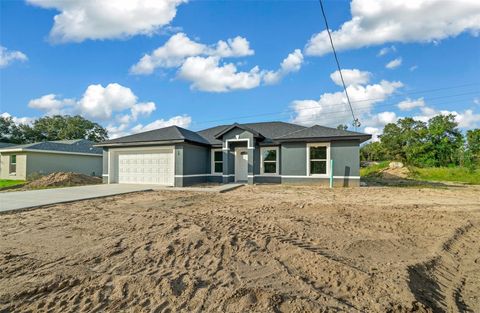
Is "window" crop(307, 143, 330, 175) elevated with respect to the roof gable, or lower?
lower

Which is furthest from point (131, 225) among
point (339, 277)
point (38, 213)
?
point (339, 277)

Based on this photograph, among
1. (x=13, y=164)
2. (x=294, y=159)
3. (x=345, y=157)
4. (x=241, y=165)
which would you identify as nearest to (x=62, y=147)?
(x=13, y=164)

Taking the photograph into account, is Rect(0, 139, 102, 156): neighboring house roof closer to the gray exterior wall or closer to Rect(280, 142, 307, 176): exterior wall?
Rect(280, 142, 307, 176): exterior wall

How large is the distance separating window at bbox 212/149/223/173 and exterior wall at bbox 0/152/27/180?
15.3 metres

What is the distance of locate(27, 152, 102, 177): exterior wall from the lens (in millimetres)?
22047

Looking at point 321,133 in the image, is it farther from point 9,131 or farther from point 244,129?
point 9,131

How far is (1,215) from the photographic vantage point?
740 cm

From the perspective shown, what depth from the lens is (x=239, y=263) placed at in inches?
159

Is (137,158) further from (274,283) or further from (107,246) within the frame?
(274,283)

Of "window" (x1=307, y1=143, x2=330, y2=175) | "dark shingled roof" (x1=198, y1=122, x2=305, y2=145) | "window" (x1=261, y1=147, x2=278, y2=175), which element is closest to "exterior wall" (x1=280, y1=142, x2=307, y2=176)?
"window" (x1=307, y1=143, x2=330, y2=175)

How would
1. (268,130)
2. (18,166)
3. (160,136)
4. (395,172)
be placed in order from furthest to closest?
1. (395,172)
2. (18,166)
3. (268,130)
4. (160,136)

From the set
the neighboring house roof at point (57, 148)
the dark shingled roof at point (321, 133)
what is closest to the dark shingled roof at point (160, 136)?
the dark shingled roof at point (321, 133)

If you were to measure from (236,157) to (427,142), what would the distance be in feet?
106

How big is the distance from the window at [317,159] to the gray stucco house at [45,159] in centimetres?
2077
